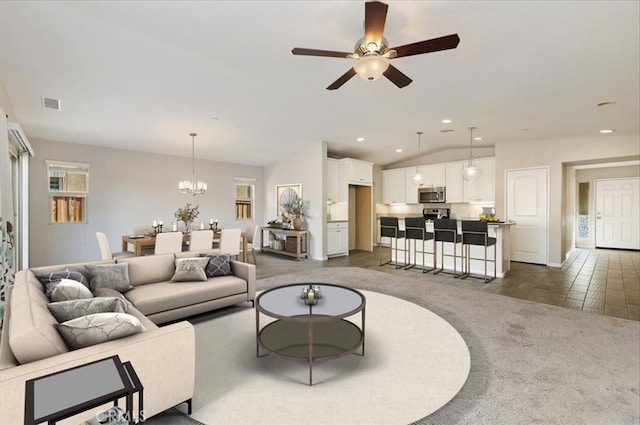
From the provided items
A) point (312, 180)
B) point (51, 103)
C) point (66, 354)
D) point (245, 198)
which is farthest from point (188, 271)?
point (245, 198)

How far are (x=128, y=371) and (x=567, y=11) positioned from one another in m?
3.79

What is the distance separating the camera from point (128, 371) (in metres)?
0.95

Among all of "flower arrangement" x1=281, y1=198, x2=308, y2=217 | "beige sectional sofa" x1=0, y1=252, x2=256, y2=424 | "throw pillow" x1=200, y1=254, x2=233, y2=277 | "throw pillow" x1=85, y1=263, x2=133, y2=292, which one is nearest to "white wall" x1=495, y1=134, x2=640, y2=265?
"flower arrangement" x1=281, y1=198, x2=308, y2=217

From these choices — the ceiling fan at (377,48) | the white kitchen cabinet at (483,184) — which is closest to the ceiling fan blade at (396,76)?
the ceiling fan at (377,48)

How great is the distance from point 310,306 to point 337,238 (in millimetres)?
5056

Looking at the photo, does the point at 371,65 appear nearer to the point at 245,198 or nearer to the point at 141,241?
the point at 141,241

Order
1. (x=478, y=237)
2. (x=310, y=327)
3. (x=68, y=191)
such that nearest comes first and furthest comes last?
(x=310, y=327)
(x=478, y=237)
(x=68, y=191)

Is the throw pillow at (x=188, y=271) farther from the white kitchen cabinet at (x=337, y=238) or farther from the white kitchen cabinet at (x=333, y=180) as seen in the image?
the white kitchen cabinet at (x=333, y=180)

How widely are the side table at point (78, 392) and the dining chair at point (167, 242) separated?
13.9 ft

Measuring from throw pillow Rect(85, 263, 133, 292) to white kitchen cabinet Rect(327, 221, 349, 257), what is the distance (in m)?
4.81

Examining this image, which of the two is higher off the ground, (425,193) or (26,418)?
(425,193)

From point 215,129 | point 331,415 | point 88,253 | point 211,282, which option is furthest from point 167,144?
point 331,415

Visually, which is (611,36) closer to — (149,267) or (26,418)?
(26,418)

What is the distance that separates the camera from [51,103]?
14.3 feet
